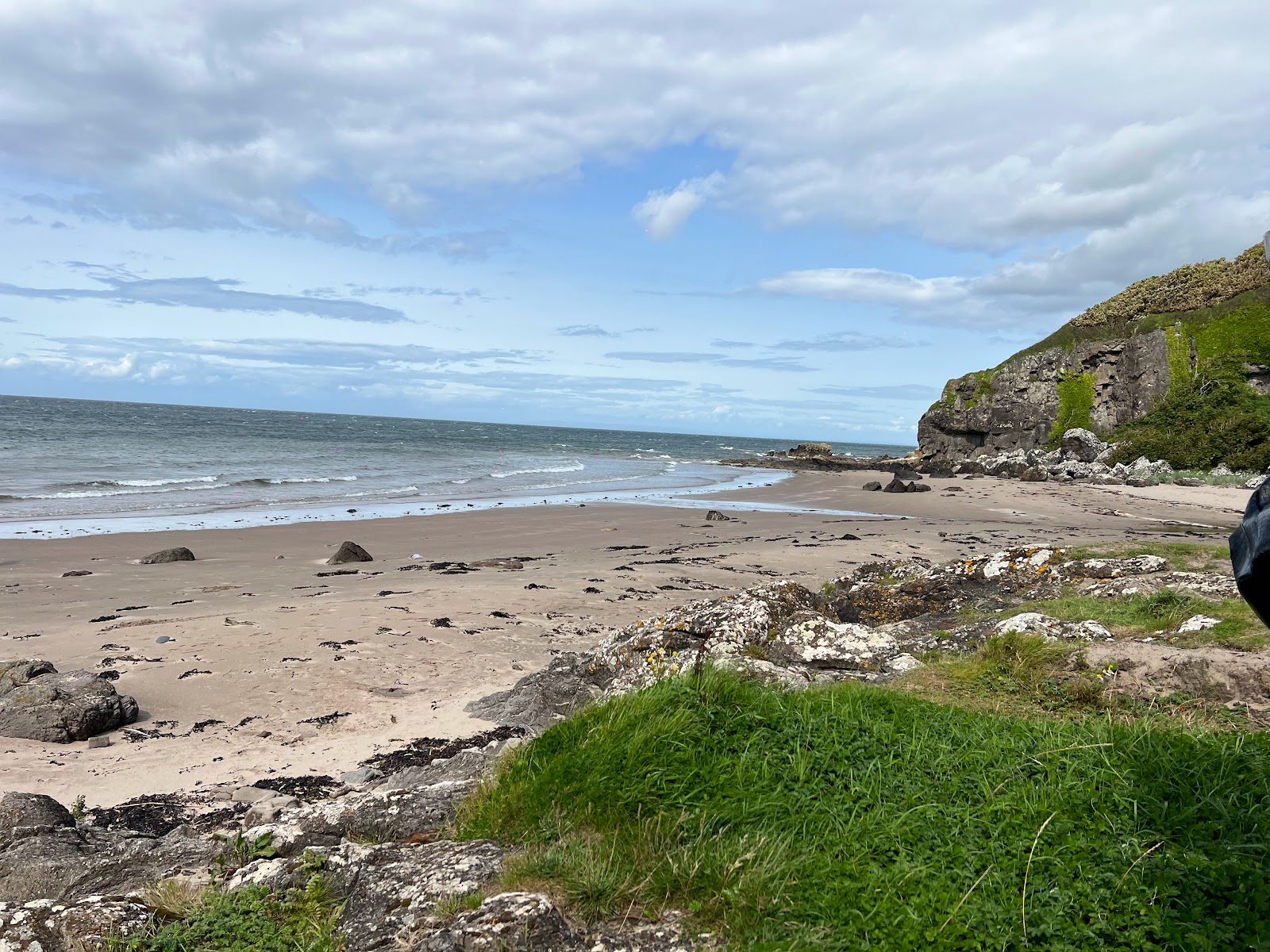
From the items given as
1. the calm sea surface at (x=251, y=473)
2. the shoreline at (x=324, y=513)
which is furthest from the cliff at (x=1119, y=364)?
the shoreline at (x=324, y=513)

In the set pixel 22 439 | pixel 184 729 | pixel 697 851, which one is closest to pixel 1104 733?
pixel 697 851

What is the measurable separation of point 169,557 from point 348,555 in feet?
11.1

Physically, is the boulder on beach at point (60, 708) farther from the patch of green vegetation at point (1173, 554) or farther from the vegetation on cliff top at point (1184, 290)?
the vegetation on cliff top at point (1184, 290)

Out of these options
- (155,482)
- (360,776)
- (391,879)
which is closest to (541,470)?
(155,482)

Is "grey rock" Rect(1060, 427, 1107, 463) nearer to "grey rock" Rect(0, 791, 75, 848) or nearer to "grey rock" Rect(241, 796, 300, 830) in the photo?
"grey rock" Rect(241, 796, 300, 830)

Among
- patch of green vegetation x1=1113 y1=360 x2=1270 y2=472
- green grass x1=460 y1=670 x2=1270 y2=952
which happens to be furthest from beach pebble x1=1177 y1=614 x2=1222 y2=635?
patch of green vegetation x1=1113 y1=360 x2=1270 y2=472

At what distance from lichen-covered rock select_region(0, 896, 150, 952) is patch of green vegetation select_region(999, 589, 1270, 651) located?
648 cm

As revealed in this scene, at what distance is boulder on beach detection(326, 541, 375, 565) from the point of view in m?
15.6

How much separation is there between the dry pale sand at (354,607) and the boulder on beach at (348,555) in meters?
0.30

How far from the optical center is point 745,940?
270 cm

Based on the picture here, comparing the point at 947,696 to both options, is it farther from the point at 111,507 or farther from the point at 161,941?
the point at 111,507

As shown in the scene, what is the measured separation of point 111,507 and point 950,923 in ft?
90.9

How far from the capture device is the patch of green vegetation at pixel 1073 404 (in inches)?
1812

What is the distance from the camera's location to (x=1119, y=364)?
45469 millimetres
